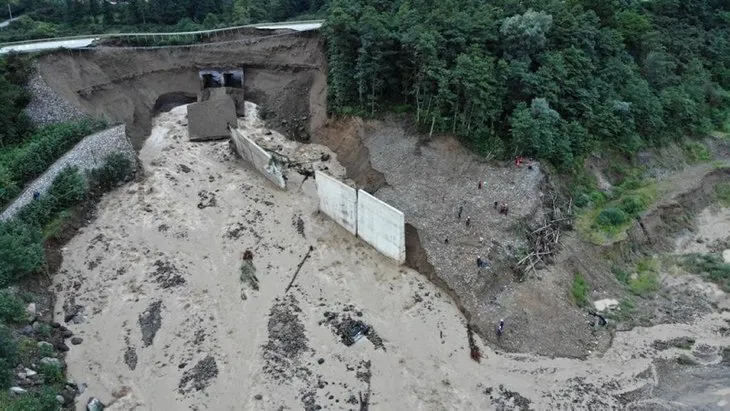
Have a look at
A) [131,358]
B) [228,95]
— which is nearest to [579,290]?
[131,358]

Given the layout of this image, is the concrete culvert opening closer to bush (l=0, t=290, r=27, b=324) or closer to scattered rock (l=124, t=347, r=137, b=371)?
bush (l=0, t=290, r=27, b=324)

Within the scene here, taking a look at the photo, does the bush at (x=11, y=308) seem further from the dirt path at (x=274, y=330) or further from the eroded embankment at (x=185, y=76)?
the eroded embankment at (x=185, y=76)

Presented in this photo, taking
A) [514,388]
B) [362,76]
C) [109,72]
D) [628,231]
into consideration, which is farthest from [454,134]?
[109,72]

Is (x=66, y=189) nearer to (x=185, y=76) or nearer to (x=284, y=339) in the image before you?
(x=284, y=339)

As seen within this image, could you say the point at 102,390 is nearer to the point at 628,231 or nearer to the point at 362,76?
the point at 362,76

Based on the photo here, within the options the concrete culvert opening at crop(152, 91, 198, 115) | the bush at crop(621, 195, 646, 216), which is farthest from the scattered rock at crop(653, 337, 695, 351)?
the concrete culvert opening at crop(152, 91, 198, 115)

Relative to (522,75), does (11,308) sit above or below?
below
